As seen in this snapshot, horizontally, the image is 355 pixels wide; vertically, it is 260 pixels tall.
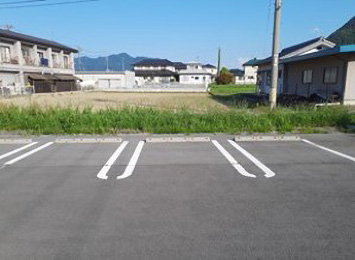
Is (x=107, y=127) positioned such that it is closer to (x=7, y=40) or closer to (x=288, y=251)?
(x=288, y=251)

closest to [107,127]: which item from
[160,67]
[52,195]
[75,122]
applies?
[75,122]

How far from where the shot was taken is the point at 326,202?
12.8 feet

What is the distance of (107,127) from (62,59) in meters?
44.7

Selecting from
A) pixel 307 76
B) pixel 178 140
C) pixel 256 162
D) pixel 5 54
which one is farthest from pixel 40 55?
pixel 256 162

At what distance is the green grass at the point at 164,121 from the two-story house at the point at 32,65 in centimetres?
2679

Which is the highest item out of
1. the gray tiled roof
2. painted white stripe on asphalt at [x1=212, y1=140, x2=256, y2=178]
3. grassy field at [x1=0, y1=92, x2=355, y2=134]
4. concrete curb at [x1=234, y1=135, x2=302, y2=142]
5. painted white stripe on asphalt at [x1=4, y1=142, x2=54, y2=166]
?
the gray tiled roof

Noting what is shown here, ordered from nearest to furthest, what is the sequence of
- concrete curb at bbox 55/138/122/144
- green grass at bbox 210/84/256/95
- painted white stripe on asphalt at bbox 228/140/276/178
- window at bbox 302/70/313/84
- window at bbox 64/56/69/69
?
1. painted white stripe on asphalt at bbox 228/140/276/178
2. concrete curb at bbox 55/138/122/144
3. window at bbox 302/70/313/84
4. green grass at bbox 210/84/256/95
5. window at bbox 64/56/69/69

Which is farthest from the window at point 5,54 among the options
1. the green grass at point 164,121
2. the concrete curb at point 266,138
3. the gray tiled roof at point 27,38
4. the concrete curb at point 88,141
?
the concrete curb at point 266,138

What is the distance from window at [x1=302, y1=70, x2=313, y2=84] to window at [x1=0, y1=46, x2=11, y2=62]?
33.5m

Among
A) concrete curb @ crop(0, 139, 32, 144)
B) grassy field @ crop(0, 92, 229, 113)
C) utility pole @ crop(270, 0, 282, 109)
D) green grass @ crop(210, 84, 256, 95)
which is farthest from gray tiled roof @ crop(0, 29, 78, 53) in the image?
utility pole @ crop(270, 0, 282, 109)

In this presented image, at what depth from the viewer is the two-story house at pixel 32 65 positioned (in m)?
34.9

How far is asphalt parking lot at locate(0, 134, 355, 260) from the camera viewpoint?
114 inches

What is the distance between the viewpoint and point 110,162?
6031 millimetres

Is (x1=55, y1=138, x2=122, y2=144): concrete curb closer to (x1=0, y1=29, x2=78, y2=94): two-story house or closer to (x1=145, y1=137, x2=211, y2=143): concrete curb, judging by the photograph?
(x1=145, y1=137, x2=211, y2=143): concrete curb
